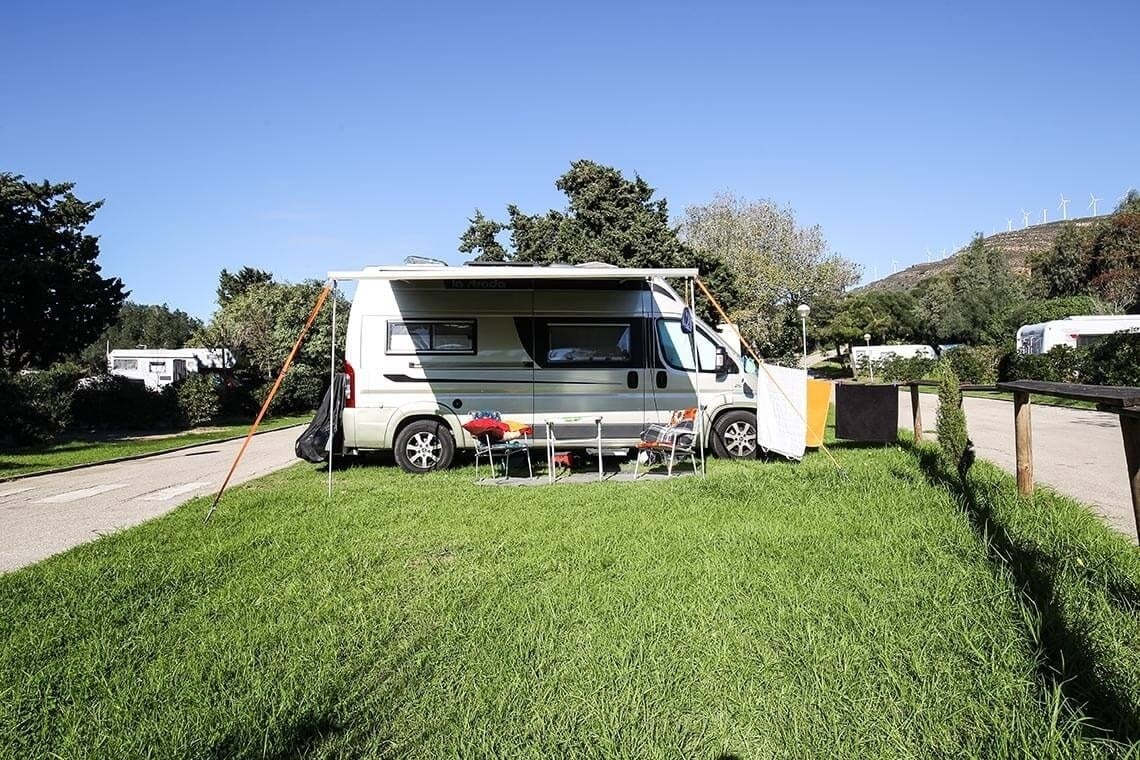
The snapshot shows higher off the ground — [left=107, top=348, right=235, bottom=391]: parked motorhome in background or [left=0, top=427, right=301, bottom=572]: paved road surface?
[left=107, top=348, right=235, bottom=391]: parked motorhome in background

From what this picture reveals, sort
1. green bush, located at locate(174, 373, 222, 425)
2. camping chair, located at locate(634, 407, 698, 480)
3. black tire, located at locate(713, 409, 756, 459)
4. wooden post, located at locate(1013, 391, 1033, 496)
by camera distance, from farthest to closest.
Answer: green bush, located at locate(174, 373, 222, 425) → black tire, located at locate(713, 409, 756, 459) → camping chair, located at locate(634, 407, 698, 480) → wooden post, located at locate(1013, 391, 1033, 496)

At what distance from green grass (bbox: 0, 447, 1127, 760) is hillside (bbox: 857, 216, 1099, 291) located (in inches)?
3930

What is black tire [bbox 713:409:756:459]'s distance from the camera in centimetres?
959

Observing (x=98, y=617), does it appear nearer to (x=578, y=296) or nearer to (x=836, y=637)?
(x=836, y=637)

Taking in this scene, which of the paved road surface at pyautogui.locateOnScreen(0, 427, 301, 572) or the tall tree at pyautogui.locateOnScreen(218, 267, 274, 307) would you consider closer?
the paved road surface at pyautogui.locateOnScreen(0, 427, 301, 572)

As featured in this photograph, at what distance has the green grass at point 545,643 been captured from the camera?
8.52 feet

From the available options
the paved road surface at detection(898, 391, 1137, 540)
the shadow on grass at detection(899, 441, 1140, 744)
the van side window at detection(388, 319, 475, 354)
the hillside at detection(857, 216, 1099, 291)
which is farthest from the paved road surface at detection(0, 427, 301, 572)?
the hillside at detection(857, 216, 1099, 291)

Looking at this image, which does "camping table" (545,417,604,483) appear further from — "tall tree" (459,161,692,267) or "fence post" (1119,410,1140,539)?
"tall tree" (459,161,692,267)

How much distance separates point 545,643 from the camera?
3371mm

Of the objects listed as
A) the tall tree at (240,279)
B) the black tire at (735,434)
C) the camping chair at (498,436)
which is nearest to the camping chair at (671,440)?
the black tire at (735,434)

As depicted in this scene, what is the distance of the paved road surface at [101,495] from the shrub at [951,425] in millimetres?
7959

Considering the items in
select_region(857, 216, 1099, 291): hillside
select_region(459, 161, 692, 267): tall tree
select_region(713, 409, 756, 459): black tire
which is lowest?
select_region(713, 409, 756, 459): black tire

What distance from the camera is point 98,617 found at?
3.99m

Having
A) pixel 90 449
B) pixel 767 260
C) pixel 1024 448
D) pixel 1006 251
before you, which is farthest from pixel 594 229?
pixel 1006 251
